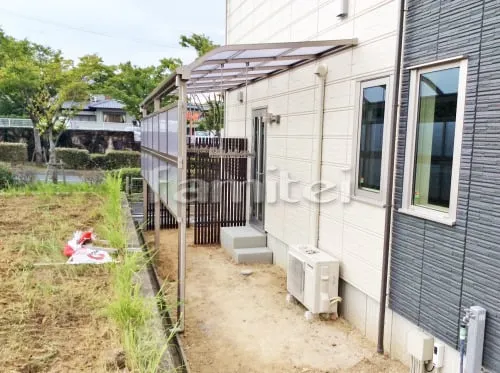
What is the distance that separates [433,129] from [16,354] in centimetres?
343

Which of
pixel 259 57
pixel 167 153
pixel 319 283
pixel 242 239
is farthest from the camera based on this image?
pixel 242 239

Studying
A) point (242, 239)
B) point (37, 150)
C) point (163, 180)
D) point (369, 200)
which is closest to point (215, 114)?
point (242, 239)

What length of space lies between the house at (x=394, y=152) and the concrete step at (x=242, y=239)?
3.43ft

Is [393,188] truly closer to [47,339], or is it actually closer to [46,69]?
[47,339]

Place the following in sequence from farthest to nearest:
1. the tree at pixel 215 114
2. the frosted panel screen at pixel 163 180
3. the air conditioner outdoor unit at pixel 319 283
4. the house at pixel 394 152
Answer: the tree at pixel 215 114 → the frosted panel screen at pixel 163 180 → the air conditioner outdoor unit at pixel 319 283 → the house at pixel 394 152

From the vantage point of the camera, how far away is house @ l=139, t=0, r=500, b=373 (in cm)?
287

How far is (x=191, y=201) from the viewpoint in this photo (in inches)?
326

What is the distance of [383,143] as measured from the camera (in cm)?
400

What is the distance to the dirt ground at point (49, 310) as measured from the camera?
253 cm

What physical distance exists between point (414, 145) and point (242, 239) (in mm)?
4273

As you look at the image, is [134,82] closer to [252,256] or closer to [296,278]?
[252,256]

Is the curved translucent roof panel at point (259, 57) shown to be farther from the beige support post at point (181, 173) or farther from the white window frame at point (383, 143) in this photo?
the white window frame at point (383, 143)

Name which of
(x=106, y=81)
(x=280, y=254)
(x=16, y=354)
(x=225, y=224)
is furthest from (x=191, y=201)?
(x=106, y=81)

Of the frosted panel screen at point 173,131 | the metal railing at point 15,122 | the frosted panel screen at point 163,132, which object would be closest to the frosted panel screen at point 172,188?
the frosted panel screen at point 173,131
